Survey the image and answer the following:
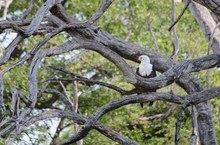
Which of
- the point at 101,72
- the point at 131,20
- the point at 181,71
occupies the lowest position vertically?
the point at 181,71

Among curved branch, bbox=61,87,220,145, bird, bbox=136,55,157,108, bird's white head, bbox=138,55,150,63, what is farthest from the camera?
bird, bbox=136,55,157,108

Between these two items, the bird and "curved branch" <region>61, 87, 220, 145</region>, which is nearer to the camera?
"curved branch" <region>61, 87, 220, 145</region>

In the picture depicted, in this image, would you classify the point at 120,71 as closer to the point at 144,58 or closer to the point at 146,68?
the point at 146,68

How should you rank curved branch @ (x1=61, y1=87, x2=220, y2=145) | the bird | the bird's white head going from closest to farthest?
curved branch @ (x1=61, y1=87, x2=220, y2=145) < the bird's white head < the bird

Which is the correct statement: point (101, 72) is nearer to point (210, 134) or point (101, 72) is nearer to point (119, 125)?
point (119, 125)

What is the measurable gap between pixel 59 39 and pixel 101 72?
4.24 ft

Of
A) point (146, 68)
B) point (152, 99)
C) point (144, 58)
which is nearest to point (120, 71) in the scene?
point (146, 68)

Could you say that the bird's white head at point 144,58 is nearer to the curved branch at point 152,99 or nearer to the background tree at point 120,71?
the background tree at point 120,71

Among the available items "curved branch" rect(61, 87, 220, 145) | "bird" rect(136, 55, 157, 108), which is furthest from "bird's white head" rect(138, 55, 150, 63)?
"curved branch" rect(61, 87, 220, 145)

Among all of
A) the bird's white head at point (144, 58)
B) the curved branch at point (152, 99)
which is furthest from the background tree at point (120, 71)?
the curved branch at point (152, 99)

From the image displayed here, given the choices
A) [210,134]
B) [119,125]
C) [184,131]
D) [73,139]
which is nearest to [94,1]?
[119,125]

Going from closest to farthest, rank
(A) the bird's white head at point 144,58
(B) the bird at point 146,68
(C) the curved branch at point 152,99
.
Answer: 1. (C) the curved branch at point 152,99
2. (A) the bird's white head at point 144,58
3. (B) the bird at point 146,68

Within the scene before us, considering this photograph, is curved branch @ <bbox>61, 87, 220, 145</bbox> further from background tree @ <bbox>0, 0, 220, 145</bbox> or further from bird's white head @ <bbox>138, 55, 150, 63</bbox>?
bird's white head @ <bbox>138, 55, 150, 63</bbox>

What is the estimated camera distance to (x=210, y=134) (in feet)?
17.9
